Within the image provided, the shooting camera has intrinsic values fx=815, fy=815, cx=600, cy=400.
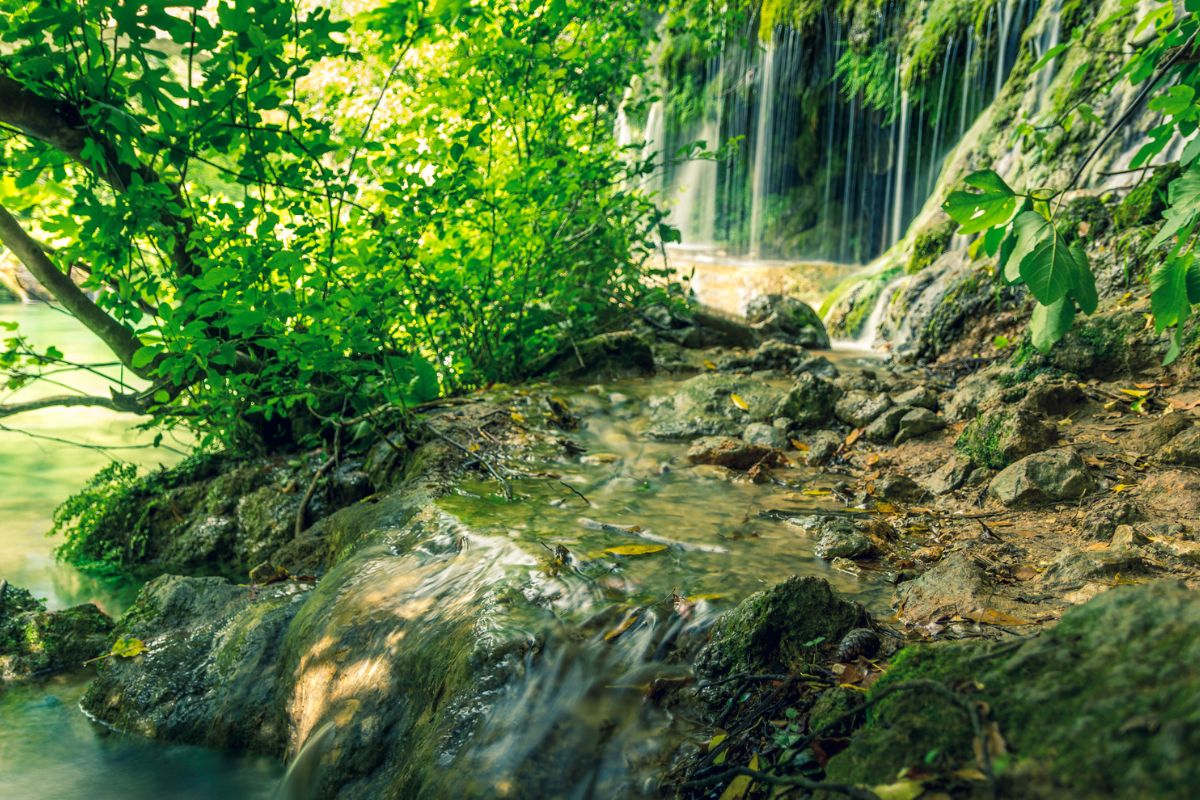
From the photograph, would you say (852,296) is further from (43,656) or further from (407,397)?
(43,656)

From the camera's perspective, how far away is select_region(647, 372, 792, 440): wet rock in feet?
17.1

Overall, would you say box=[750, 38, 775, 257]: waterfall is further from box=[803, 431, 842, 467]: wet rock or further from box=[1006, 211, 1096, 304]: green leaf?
box=[1006, 211, 1096, 304]: green leaf

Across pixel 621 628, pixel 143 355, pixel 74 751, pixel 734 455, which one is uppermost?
pixel 143 355

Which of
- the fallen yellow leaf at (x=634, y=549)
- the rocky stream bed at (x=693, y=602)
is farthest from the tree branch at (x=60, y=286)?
the fallen yellow leaf at (x=634, y=549)

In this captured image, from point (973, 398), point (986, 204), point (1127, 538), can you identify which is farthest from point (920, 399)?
point (986, 204)

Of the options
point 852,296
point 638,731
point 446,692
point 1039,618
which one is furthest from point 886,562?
point 852,296

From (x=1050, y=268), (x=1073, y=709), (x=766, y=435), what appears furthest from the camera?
(x=766, y=435)

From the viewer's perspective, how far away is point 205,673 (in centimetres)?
354

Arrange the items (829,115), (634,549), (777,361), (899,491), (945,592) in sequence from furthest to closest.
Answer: (829,115) < (777,361) < (899,491) < (634,549) < (945,592)

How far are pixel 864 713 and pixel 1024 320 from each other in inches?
207

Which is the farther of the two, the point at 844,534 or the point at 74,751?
the point at 74,751

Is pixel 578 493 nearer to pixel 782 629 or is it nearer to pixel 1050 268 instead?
pixel 782 629

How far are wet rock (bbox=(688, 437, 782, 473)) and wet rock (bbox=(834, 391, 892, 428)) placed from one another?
26.6 inches

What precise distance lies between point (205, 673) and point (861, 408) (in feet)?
12.5
